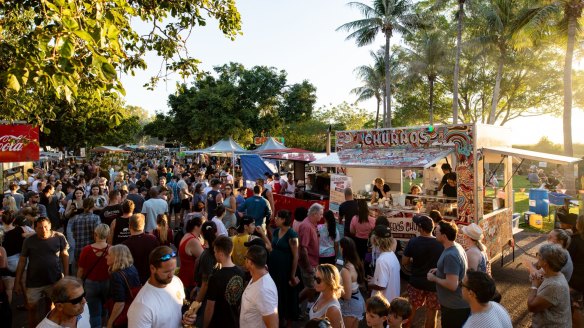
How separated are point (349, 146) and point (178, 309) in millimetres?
8226

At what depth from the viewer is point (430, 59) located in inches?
1320

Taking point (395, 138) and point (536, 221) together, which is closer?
point (395, 138)

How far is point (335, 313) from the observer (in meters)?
3.60

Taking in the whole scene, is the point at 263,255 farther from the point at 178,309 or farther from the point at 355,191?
the point at 355,191

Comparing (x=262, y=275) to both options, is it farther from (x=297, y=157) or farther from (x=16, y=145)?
(x=297, y=157)

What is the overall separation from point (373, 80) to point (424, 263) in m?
42.0

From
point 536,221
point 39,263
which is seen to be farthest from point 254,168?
point 39,263

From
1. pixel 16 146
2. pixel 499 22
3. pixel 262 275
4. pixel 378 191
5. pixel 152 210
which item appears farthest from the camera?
pixel 499 22

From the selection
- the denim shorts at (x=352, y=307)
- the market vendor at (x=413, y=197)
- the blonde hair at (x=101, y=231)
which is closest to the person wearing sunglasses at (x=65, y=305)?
the blonde hair at (x=101, y=231)

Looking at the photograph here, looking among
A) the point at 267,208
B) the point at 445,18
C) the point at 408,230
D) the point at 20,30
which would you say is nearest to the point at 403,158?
the point at 408,230

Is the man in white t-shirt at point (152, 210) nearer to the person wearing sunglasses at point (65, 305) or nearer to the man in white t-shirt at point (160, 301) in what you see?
the man in white t-shirt at point (160, 301)

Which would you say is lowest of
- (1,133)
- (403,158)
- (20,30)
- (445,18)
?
(403,158)

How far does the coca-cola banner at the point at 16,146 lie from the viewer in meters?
10.8

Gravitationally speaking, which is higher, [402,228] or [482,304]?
[482,304]
